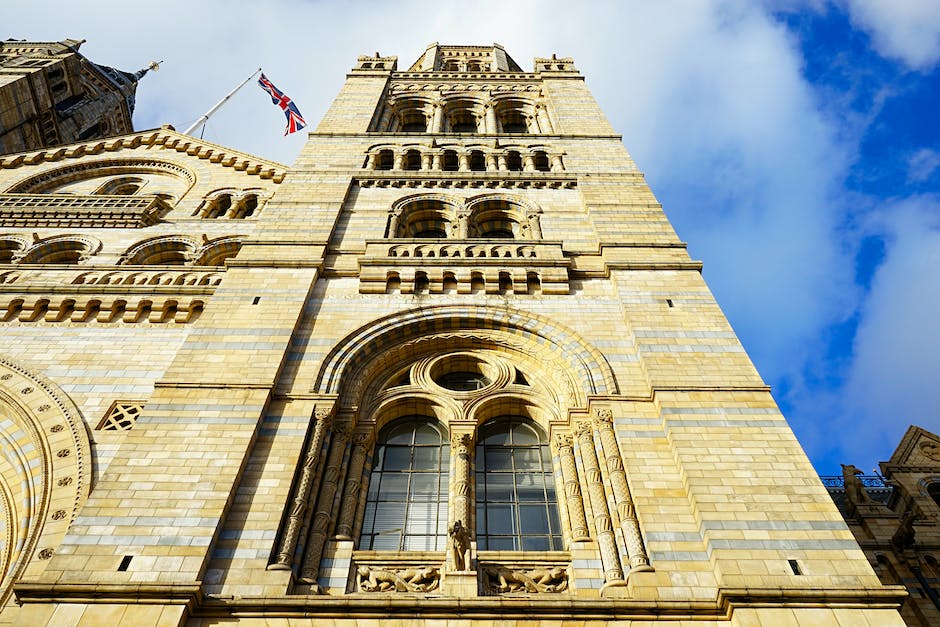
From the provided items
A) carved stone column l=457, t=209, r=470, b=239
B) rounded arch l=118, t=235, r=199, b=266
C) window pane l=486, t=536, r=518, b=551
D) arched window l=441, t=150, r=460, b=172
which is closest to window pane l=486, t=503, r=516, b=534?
window pane l=486, t=536, r=518, b=551

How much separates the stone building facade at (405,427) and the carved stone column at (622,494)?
0.14ft

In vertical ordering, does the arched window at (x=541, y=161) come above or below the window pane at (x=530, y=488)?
above

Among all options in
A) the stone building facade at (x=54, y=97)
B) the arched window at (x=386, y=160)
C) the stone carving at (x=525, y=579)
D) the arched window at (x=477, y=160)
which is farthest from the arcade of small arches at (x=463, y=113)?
the stone carving at (x=525, y=579)

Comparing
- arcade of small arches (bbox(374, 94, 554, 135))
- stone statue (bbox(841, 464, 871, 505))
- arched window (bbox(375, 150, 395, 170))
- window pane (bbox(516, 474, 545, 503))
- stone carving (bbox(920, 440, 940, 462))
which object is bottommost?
window pane (bbox(516, 474, 545, 503))

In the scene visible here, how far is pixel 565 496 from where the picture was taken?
1028 cm

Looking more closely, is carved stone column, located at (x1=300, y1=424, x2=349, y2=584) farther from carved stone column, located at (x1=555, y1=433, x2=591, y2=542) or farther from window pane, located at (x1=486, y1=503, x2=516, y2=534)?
carved stone column, located at (x1=555, y1=433, x2=591, y2=542)

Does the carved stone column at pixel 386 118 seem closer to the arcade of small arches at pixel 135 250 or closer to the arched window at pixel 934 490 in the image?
the arcade of small arches at pixel 135 250

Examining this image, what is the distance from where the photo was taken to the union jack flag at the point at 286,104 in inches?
1154

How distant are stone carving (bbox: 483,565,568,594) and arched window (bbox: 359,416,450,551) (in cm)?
109

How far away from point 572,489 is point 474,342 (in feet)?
12.5

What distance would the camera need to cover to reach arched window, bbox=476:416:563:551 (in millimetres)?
10094

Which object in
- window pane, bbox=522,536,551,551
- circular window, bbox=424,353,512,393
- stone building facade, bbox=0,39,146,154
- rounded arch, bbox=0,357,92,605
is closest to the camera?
rounded arch, bbox=0,357,92,605

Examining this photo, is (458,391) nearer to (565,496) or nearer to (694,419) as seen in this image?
(565,496)

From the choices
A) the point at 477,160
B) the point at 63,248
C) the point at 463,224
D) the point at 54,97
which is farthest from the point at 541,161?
the point at 54,97
